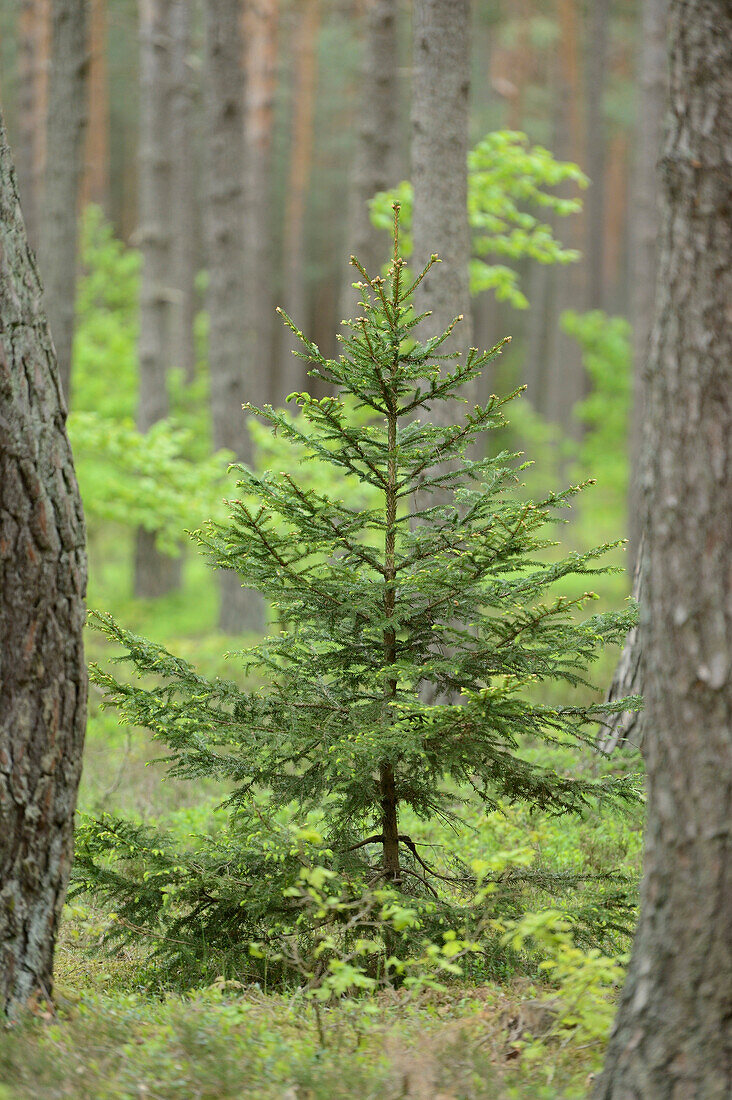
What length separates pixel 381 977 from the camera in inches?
190

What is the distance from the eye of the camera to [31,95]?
22.5 m

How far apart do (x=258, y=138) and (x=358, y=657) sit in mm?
22354

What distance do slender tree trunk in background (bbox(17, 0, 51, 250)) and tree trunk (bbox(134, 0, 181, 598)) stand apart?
4155 millimetres

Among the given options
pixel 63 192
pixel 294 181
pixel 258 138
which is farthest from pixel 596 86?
pixel 63 192

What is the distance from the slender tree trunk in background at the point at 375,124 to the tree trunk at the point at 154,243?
16.4 ft

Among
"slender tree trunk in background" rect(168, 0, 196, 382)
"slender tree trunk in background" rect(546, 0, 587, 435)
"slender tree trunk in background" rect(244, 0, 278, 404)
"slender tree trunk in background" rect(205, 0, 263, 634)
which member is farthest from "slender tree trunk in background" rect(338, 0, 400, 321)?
"slender tree trunk in background" rect(546, 0, 587, 435)

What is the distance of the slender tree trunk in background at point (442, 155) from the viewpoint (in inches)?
328

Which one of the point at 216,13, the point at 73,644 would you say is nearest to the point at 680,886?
the point at 73,644

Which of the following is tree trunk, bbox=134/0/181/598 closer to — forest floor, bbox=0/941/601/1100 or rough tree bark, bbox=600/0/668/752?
rough tree bark, bbox=600/0/668/752

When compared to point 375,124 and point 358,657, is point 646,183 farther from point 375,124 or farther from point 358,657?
point 358,657

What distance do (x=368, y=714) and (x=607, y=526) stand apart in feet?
87.4

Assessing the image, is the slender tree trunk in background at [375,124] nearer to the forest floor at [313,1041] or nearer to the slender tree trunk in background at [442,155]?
the slender tree trunk in background at [442,155]

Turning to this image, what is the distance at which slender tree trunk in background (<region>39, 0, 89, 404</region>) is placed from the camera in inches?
462

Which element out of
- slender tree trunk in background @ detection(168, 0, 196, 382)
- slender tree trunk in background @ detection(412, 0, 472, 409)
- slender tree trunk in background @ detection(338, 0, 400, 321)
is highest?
slender tree trunk in background @ detection(168, 0, 196, 382)
